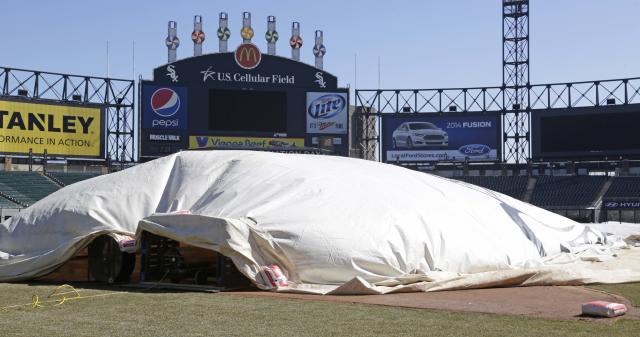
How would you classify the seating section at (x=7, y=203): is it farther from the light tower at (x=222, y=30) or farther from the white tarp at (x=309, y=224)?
the white tarp at (x=309, y=224)

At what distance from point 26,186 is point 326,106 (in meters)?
16.9

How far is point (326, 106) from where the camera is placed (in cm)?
4831

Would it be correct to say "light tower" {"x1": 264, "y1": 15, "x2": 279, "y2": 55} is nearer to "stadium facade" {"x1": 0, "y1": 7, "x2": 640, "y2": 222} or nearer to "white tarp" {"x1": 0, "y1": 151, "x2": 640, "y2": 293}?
"stadium facade" {"x1": 0, "y1": 7, "x2": 640, "y2": 222}

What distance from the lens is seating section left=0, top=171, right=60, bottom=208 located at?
46.0 m

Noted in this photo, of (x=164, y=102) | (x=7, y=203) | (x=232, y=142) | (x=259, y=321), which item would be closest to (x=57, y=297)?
(x=259, y=321)

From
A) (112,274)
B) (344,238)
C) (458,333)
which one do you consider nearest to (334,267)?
(344,238)

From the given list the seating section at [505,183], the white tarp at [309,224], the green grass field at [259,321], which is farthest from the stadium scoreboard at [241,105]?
the green grass field at [259,321]

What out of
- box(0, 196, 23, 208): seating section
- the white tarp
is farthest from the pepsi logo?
the white tarp

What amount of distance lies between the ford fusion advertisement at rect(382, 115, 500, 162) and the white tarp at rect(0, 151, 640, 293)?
3573cm

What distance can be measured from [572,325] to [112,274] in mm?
7911

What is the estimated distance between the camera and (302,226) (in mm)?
13289

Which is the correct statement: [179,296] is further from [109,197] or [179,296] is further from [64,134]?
[64,134]

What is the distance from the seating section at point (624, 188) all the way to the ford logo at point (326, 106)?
658 inches

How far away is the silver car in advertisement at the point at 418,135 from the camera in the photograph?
53.8 metres
